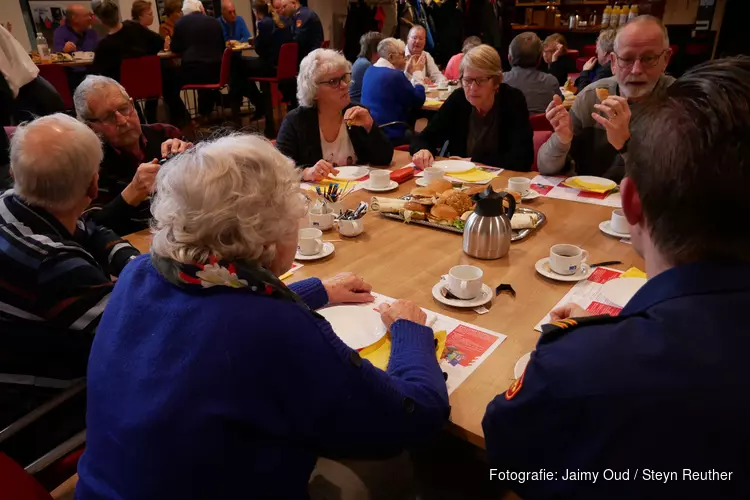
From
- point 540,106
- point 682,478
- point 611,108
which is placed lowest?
point 540,106

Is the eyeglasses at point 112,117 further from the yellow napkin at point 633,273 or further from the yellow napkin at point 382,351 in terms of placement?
the yellow napkin at point 633,273

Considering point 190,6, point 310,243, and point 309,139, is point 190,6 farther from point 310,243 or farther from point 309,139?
point 310,243

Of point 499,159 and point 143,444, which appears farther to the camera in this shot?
point 499,159

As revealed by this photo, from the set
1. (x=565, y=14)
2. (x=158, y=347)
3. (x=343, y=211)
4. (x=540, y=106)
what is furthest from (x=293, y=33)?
(x=158, y=347)

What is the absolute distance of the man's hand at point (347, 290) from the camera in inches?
58.8

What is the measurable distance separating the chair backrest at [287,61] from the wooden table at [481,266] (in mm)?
5129

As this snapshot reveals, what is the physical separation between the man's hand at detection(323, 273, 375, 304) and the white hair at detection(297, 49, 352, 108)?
1684 mm

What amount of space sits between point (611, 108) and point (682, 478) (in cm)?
176

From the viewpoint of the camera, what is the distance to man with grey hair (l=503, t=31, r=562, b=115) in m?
4.40

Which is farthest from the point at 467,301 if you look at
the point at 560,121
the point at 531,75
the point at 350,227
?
the point at 531,75

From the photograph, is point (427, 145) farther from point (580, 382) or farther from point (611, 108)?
point (580, 382)

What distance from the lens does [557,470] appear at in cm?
79

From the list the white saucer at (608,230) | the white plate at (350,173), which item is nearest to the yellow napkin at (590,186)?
the white saucer at (608,230)

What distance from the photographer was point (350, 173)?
8.88 ft
